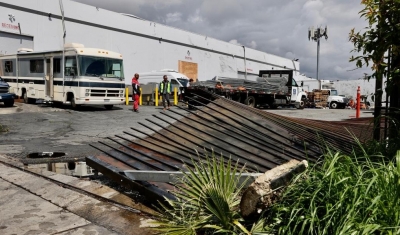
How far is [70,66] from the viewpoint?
58.5 ft

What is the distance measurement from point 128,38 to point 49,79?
44.4 feet

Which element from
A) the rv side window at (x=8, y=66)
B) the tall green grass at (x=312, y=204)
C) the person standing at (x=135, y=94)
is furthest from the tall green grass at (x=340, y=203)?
the rv side window at (x=8, y=66)

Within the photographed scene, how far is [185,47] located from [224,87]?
53.7 feet

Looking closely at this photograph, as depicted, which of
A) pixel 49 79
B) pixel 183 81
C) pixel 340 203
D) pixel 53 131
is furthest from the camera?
pixel 183 81

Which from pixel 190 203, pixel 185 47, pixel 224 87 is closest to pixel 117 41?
pixel 185 47

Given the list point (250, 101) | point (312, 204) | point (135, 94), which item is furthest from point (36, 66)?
point (312, 204)

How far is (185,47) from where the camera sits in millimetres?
38219

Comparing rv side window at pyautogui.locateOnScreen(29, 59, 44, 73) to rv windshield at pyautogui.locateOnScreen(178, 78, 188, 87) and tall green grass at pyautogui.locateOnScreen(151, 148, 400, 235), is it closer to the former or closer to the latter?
rv windshield at pyautogui.locateOnScreen(178, 78, 188, 87)

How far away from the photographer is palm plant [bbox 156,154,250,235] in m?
2.80

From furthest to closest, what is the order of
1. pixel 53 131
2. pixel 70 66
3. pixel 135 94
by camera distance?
pixel 135 94 < pixel 70 66 < pixel 53 131

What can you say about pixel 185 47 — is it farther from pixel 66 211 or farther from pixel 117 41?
pixel 66 211

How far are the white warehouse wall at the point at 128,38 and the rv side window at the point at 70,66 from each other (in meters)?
7.22

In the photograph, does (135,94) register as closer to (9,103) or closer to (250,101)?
(9,103)

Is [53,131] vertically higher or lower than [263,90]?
lower
